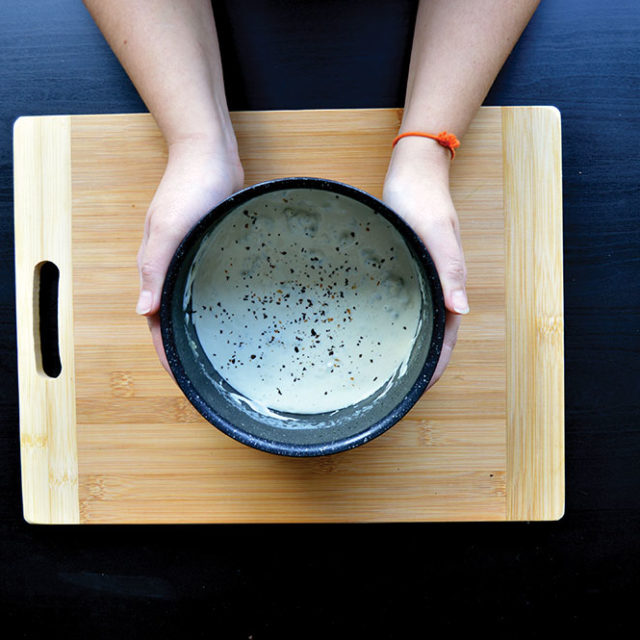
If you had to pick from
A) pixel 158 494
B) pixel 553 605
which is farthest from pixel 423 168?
pixel 553 605

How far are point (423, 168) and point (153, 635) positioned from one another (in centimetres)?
59

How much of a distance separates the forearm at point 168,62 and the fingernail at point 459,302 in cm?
23

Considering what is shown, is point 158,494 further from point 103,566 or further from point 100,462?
point 103,566

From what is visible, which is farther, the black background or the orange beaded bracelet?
the black background

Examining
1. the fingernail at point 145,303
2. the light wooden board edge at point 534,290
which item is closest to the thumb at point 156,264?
the fingernail at point 145,303

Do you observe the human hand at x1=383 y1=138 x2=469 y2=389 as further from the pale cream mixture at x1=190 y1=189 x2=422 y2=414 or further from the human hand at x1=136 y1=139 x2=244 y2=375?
the human hand at x1=136 y1=139 x2=244 y2=375

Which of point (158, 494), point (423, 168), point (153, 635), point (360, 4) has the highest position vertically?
point (360, 4)

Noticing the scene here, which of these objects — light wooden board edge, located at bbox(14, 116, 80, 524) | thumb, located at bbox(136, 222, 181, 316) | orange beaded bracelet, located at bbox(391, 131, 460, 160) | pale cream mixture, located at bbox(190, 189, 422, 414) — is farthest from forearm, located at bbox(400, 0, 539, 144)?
light wooden board edge, located at bbox(14, 116, 80, 524)

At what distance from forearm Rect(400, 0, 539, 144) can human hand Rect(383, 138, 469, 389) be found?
2 centimetres

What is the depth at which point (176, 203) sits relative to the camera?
442 millimetres

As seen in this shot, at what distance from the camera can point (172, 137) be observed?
47 cm

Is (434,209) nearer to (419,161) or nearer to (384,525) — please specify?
(419,161)

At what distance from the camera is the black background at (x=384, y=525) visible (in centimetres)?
58

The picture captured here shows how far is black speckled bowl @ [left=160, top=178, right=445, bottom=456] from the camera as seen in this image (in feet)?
1.24
